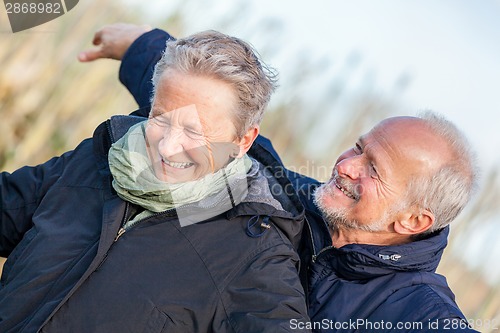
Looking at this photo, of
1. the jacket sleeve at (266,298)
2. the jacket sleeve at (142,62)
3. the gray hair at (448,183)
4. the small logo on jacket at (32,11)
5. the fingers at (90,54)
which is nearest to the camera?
the jacket sleeve at (266,298)

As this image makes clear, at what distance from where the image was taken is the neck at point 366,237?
238cm

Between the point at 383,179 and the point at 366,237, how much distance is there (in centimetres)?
21

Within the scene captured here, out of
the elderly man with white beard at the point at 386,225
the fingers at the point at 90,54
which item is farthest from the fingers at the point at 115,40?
the elderly man with white beard at the point at 386,225

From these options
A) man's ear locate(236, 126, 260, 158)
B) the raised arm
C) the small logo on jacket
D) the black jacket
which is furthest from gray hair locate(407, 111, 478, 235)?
the small logo on jacket

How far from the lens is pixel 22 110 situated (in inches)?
130

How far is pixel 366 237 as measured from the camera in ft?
7.82

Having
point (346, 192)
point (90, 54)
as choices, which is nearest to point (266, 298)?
point (346, 192)

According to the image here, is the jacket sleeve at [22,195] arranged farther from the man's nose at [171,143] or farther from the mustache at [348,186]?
the mustache at [348,186]

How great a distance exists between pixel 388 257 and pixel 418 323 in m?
0.23

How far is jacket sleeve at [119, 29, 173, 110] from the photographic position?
9.12ft

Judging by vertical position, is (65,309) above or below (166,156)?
below

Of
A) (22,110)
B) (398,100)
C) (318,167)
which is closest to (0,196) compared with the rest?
(22,110)

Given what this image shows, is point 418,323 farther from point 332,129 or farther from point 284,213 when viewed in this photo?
point 332,129

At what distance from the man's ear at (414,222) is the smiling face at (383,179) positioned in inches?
0.7
